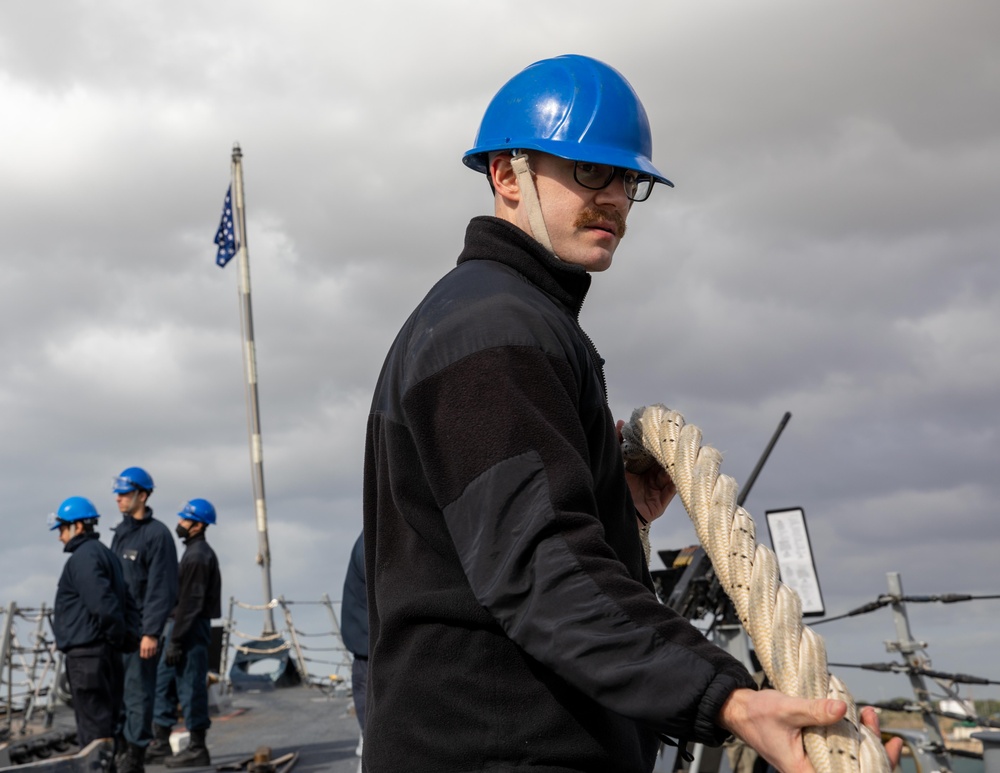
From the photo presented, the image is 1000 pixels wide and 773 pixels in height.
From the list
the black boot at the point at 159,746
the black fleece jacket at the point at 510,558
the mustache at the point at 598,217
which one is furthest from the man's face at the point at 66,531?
the mustache at the point at 598,217

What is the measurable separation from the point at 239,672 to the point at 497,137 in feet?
49.3

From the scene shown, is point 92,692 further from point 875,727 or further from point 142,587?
point 875,727

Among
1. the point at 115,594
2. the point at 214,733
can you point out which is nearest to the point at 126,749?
the point at 115,594

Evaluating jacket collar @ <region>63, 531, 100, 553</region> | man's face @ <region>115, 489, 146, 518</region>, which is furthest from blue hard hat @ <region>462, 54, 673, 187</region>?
man's face @ <region>115, 489, 146, 518</region>

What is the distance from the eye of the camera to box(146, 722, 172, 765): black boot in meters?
9.14

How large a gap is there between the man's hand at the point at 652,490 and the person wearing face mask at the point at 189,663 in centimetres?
725

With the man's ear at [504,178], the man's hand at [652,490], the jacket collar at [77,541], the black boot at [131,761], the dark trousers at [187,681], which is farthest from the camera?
the dark trousers at [187,681]

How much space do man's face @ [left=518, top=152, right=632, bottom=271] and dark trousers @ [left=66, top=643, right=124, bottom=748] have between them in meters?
6.72

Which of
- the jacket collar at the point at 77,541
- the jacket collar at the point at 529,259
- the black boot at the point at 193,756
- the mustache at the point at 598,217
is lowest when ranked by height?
the black boot at the point at 193,756

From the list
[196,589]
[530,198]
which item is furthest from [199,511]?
[530,198]

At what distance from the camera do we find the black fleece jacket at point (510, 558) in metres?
1.43

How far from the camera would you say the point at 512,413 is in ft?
5.17

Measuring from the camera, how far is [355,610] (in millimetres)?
6508

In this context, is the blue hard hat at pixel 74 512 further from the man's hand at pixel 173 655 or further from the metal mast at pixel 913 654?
the metal mast at pixel 913 654
